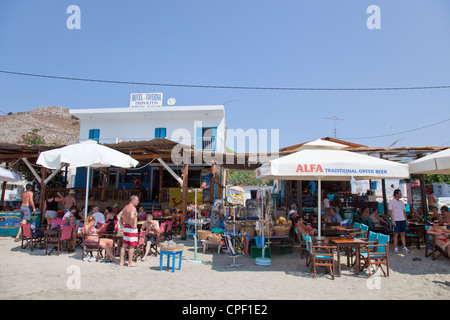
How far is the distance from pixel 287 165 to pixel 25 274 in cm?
534

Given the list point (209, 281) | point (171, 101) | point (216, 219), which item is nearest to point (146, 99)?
point (171, 101)

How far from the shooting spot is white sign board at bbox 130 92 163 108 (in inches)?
843

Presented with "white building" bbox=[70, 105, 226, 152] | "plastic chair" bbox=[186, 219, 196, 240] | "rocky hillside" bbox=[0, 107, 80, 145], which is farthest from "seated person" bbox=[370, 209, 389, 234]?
"rocky hillside" bbox=[0, 107, 80, 145]

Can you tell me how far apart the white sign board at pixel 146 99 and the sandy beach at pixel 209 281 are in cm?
1624

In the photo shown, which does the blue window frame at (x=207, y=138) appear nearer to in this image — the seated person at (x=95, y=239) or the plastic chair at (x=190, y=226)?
the plastic chair at (x=190, y=226)

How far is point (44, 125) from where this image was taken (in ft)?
181

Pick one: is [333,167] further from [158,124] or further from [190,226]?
[158,124]

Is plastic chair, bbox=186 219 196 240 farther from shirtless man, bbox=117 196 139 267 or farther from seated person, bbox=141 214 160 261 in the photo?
shirtless man, bbox=117 196 139 267

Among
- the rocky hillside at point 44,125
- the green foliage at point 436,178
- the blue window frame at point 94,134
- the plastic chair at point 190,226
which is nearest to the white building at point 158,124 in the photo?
the blue window frame at point 94,134

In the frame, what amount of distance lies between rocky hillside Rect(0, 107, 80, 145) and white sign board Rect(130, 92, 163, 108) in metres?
26.0

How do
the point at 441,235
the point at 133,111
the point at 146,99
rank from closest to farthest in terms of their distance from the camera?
the point at 441,235, the point at 133,111, the point at 146,99

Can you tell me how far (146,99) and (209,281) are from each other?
19009mm
